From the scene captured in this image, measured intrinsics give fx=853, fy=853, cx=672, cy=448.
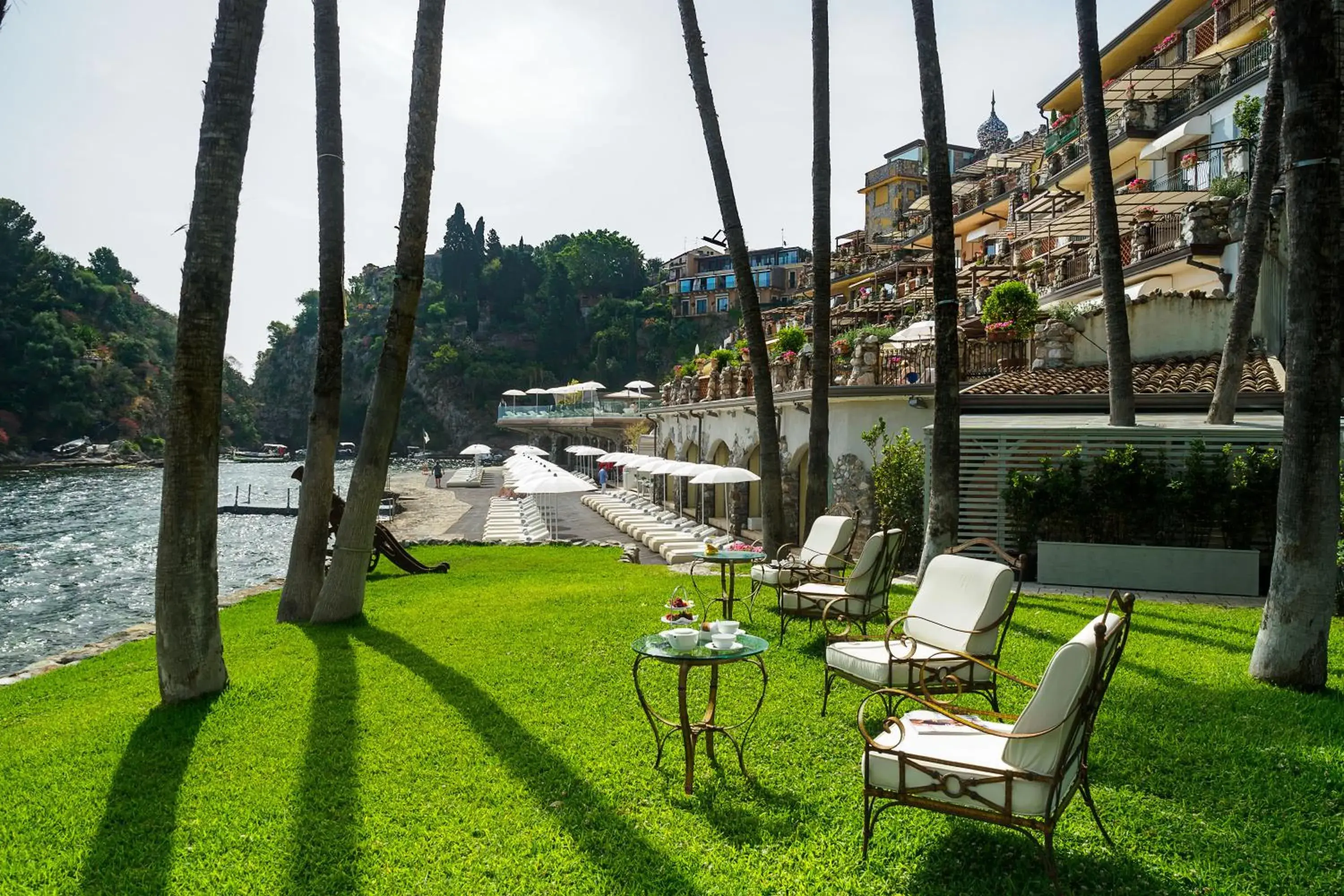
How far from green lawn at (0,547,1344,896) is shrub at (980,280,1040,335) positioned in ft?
38.3

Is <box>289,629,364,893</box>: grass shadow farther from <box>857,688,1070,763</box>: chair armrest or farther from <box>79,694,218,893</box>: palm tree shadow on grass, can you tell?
<box>857,688,1070,763</box>: chair armrest

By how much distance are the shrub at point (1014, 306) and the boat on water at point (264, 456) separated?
10058 cm

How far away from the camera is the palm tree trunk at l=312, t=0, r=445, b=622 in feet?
30.5

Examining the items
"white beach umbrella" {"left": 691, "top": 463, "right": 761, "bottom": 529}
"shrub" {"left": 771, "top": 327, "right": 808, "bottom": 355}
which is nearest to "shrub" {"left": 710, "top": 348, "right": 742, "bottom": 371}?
"shrub" {"left": 771, "top": 327, "right": 808, "bottom": 355}

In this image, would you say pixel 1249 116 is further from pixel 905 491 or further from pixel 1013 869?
pixel 1013 869

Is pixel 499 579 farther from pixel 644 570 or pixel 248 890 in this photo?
pixel 248 890

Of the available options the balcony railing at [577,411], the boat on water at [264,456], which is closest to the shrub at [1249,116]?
the balcony railing at [577,411]

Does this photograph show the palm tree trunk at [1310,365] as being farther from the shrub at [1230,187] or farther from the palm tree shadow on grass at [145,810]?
the shrub at [1230,187]

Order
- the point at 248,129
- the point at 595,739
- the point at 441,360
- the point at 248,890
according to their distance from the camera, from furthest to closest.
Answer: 1. the point at 441,360
2. the point at 248,129
3. the point at 595,739
4. the point at 248,890

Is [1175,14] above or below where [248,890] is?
above

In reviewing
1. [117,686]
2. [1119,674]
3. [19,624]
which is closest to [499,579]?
[117,686]

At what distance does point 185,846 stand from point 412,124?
7713 mm

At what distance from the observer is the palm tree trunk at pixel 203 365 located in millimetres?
6062

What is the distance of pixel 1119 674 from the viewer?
6.47 meters
